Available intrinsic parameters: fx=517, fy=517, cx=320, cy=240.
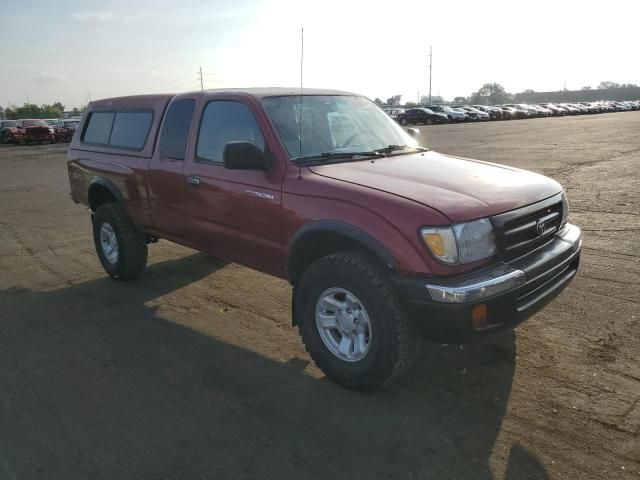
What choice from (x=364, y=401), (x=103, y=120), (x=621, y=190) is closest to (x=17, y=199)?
(x=103, y=120)

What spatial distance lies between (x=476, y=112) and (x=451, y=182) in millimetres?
50609

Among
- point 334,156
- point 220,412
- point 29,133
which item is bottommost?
point 220,412

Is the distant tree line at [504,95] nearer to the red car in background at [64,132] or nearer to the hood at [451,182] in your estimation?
the red car in background at [64,132]

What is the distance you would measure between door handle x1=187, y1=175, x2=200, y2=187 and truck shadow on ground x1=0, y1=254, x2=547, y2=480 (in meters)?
1.26

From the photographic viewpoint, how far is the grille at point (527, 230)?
3082 mm

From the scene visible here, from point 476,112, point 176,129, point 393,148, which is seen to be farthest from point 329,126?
point 476,112

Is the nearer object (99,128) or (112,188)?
(112,188)

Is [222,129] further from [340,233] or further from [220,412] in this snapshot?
[220,412]

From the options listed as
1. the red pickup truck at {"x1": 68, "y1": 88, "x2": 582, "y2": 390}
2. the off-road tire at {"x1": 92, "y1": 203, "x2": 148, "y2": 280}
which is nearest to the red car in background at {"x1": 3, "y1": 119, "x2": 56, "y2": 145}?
the off-road tire at {"x1": 92, "y1": 203, "x2": 148, "y2": 280}

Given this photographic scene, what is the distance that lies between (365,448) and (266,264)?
1.68 metres

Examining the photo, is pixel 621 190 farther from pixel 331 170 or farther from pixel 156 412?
pixel 156 412

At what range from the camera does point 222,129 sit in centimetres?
429

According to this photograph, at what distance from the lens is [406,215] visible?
9.74 ft

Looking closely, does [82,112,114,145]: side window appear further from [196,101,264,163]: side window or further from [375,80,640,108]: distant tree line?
[375,80,640,108]: distant tree line
